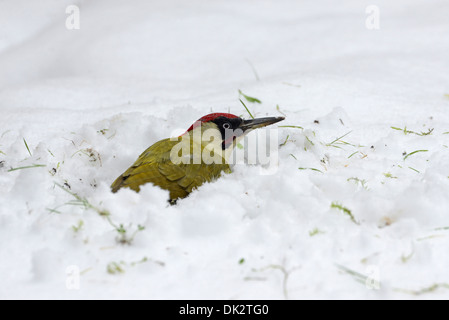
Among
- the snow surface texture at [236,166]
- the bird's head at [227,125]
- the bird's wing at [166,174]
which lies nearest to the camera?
the snow surface texture at [236,166]

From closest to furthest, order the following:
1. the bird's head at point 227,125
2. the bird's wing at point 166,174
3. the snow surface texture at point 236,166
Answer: the snow surface texture at point 236,166, the bird's wing at point 166,174, the bird's head at point 227,125

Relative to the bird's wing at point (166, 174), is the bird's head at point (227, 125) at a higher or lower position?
higher

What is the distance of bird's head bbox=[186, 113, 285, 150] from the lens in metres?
3.96

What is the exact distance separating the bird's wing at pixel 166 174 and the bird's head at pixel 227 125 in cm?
39

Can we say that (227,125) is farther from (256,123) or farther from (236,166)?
(236,166)

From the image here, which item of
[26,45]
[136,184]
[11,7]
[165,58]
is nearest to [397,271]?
[136,184]

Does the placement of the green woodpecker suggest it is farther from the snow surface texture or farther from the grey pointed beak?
the snow surface texture

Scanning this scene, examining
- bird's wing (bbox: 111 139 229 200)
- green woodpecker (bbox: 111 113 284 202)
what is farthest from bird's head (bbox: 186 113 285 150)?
bird's wing (bbox: 111 139 229 200)

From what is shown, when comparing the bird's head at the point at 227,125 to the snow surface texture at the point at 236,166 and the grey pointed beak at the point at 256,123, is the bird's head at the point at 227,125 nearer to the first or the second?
the grey pointed beak at the point at 256,123

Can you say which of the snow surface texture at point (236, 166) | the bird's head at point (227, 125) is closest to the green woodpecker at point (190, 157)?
the bird's head at point (227, 125)

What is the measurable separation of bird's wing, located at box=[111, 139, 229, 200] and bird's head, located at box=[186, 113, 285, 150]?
0.39 m

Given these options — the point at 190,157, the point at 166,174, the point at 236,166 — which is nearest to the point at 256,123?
the point at 236,166

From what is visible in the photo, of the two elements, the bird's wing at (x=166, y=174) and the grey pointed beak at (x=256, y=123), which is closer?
the bird's wing at (x=166, y=174)

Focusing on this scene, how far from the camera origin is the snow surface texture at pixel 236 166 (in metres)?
2.48
